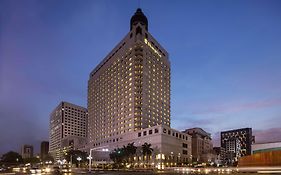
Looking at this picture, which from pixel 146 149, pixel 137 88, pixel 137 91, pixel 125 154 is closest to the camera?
pixel 146 149

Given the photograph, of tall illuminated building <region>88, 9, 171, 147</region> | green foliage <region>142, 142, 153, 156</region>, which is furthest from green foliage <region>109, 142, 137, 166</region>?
tall illuminated building <region>88, 9, 171, 147</region>

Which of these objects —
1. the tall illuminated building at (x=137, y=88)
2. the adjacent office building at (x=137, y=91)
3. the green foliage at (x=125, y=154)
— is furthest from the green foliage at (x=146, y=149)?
the tall illuminated building at (x=137, y=88)

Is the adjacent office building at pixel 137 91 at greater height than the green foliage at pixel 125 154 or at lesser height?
greater

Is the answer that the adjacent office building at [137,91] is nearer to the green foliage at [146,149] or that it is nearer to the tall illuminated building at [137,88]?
the tall illuminated building at [137,88]

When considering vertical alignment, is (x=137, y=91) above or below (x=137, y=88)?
below

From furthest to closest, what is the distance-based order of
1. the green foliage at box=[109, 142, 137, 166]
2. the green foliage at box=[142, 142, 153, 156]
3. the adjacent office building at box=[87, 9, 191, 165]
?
1. the adjacent office building at box=[87, 9, 191, 165]
2. the green foliage at box=[109, 142, 137, 166]
3. the green foliage at box=[142, 142, 153, 156]

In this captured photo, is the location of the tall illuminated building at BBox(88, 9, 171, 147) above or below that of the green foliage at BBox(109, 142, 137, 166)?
above

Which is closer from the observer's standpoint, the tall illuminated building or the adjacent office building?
the adjacent office building

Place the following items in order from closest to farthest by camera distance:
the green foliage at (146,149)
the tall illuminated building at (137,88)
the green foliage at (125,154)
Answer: the green foliage at (146,149) → the green foliage at (125,154) → the tall illuminated building at (137,88)

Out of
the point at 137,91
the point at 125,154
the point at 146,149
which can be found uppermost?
the point at 137,91

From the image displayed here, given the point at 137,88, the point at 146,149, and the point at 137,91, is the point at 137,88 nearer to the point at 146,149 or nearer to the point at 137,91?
the point at 137,91

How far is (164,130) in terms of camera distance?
154 metres

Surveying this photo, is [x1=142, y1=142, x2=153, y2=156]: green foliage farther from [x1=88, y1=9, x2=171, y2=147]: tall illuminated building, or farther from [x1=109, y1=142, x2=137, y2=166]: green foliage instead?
[x1=88, y1=9, x2=171, y2=147]: tall illuminated building

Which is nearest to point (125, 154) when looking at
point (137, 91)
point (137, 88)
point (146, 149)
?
point (146, 149)
